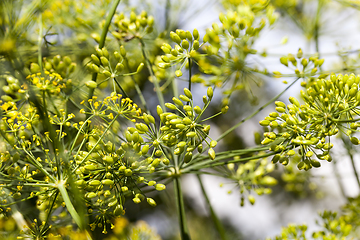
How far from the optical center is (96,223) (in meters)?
0.99

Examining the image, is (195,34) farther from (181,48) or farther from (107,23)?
(107,23)

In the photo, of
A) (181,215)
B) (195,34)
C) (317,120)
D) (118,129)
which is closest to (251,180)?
(181,215)

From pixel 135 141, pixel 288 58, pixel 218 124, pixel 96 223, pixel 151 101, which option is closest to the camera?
pixel 135 141

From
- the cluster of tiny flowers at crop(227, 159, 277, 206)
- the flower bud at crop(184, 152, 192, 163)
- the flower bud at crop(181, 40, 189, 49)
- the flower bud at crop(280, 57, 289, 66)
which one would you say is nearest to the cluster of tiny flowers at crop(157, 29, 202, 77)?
the flower bud at crop(181, 40, 189, 49)

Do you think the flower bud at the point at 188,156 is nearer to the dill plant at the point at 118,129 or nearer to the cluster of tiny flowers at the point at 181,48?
the dill plant at the point at 118,129

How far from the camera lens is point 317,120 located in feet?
2.98

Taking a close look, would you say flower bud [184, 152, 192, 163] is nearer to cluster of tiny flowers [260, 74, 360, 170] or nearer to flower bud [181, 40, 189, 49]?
cluster of tiny flowers [260, 74, 360, 170]

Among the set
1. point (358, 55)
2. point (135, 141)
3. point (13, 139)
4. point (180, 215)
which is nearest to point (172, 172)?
point (180, 215)

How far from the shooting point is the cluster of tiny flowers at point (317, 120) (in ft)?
2.98

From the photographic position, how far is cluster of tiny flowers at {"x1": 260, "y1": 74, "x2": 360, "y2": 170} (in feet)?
2.98

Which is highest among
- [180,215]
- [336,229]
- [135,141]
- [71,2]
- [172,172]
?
[71,2]

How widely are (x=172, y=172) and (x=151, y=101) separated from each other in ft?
5.61

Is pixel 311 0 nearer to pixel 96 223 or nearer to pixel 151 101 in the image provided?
pixel 151 101

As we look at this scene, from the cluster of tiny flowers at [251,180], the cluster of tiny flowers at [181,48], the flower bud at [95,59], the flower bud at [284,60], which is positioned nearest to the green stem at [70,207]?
the flower bud at [95,59]
